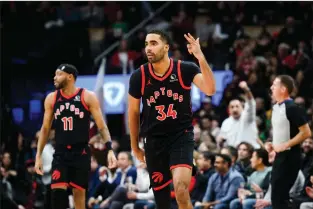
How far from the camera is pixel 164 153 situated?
346 inches

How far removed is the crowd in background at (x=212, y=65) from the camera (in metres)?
13.1

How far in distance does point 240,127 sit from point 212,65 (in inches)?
185

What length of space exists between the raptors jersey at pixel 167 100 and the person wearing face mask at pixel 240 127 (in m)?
5.36

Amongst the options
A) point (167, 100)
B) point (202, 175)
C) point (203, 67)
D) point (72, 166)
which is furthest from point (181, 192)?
point (202, 175)

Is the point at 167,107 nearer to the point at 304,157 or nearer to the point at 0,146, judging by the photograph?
the point at 304,157

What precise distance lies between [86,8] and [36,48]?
2.76 metres

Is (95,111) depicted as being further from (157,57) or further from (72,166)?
(157,57)

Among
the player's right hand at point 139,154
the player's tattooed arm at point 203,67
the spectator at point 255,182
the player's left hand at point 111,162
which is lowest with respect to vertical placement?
the spectator at point 255,182

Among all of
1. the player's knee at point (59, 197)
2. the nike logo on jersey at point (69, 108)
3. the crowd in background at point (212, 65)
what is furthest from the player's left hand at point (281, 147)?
the player's knee at point (59, 197)

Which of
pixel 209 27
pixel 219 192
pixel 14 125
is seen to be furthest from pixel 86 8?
pixel 219 192

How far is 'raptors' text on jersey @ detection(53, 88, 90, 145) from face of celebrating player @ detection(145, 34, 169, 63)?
7.81ft

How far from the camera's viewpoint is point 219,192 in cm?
1298

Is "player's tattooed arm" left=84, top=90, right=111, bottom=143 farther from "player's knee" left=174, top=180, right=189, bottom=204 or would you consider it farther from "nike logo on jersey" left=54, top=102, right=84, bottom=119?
"player's knee" left=174, top=180, right=189, bottom=204

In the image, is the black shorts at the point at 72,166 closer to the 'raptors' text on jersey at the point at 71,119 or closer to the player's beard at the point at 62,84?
the 'raptors' text on jersey at the point at 71,119
